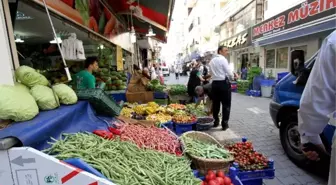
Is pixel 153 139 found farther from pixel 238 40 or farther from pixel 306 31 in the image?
pixel 238 40

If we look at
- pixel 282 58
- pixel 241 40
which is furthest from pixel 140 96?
pixel 241 40

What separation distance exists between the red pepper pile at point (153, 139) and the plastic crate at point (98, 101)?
378 millimetres

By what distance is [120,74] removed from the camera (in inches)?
339

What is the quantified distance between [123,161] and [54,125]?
2.38 feet

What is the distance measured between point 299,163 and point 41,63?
800cm

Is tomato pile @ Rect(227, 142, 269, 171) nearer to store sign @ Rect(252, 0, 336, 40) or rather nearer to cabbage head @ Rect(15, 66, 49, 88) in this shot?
cabbage head @ Rect(15, 66, 49, 88)

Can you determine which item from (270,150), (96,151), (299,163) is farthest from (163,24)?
(96,151)

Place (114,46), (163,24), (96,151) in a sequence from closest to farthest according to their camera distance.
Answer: (96,151), (114,46), (163,24)

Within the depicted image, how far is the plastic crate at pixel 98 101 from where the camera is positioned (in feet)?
10.00

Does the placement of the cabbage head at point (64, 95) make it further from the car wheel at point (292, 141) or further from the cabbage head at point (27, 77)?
the car wheel at point (292, 141)

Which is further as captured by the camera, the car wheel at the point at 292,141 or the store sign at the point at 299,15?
the store sign at the point at 299,15

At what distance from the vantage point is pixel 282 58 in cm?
1292

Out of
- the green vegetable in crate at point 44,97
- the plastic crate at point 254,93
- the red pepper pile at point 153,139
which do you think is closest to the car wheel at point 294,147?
the red pepper pile at point 153,139

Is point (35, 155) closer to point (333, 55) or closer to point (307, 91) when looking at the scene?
point (307, 91)
